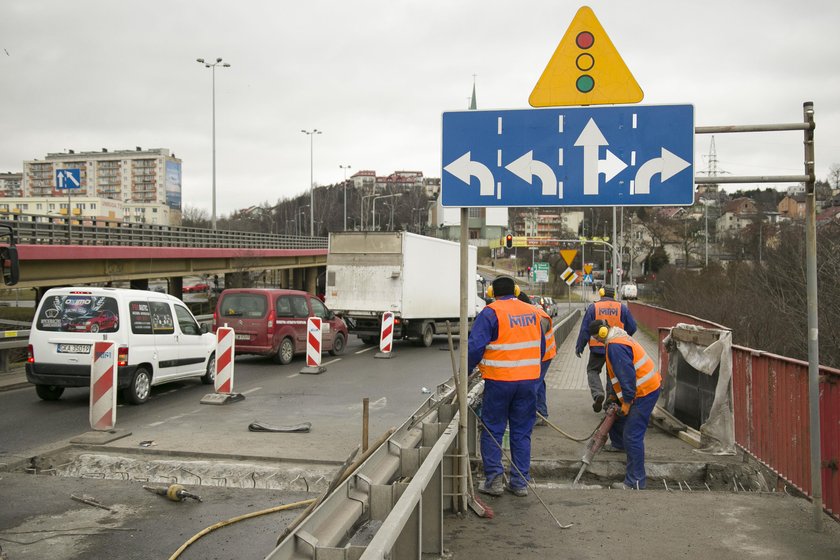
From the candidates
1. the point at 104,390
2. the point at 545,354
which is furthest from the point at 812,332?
the point at 104,390

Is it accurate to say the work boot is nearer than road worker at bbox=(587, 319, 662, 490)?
Yes

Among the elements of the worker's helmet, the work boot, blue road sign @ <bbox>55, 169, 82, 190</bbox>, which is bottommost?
the work boot

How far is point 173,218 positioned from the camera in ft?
420

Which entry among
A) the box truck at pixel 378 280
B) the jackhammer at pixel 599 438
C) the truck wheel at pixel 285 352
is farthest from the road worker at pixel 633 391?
the box truck at pixel 378 280

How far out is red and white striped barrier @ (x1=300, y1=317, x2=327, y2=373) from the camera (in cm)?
1706

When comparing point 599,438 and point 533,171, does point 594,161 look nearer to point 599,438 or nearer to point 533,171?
point 533,171

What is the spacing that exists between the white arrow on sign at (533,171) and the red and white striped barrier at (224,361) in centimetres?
810

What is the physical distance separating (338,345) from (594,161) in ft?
54.4

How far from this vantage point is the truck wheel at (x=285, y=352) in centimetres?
1882

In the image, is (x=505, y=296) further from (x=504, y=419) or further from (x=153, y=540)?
(x=153, y=540)

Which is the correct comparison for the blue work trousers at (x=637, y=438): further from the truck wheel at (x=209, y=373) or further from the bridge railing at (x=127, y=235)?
the bridge railing at (x=127, y=235)

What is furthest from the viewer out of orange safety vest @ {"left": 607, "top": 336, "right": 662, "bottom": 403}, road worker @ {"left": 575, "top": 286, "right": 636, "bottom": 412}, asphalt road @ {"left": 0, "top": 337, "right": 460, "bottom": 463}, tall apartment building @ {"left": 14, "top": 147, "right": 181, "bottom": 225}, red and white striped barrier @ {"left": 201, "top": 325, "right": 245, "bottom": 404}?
tall apartment building @ {"left": 14, "top": 147, "right": 181, "bottom": 225}

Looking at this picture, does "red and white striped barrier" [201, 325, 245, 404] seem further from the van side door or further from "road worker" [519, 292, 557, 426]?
"road worker" [519, 292, 557, 426]

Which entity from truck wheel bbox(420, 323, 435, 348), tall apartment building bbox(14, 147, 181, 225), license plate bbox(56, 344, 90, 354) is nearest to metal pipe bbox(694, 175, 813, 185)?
license plate bbox(56, 344, 90, 354)
